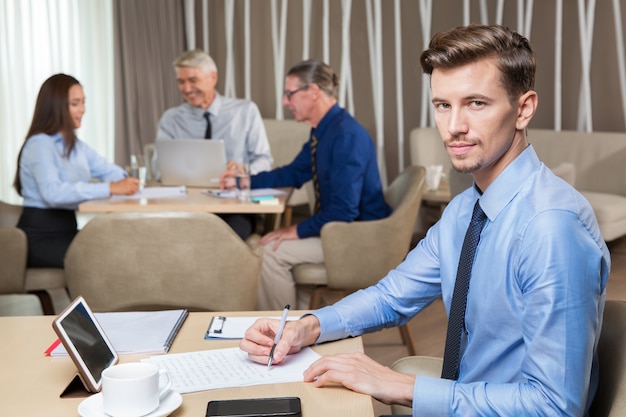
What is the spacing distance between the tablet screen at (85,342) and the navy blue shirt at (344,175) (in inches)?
88.5

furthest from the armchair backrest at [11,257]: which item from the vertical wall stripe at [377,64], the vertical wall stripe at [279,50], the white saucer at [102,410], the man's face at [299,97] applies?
the vertical wall stripe at [377,64]

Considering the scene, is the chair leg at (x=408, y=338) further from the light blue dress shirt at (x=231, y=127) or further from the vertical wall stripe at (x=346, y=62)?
the vertical wall stripe at (x=346, y=62)

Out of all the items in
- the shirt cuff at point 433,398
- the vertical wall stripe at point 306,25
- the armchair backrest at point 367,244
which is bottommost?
the armchair backrest at point 367,244

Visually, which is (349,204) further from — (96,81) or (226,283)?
(96,81)

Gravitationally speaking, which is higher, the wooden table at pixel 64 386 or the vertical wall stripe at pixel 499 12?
the vertical wall stripe at pixel 499 12

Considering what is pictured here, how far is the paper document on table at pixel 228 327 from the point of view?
5.79 ft

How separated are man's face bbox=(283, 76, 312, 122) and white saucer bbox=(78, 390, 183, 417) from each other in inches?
106

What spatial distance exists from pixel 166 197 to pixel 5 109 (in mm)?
3026

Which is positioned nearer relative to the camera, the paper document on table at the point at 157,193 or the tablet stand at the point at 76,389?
the tablet stand at the point at 76,389

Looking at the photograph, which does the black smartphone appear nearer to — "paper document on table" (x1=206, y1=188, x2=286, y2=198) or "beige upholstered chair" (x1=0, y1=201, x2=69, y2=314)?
"beige upholstered chair" (x1=0, y1=201, x2=69, y2=314)

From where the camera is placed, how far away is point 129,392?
130cm

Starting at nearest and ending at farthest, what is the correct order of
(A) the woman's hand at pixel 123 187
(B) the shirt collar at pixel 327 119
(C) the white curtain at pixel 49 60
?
1. (A) the woman's hand at pixel 123 187
2. (B) the shirt collar at pixel 327 119
3. (C) the white curtain at pixel 49 60

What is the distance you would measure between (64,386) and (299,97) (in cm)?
265

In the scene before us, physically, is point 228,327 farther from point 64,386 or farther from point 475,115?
point 475,115
